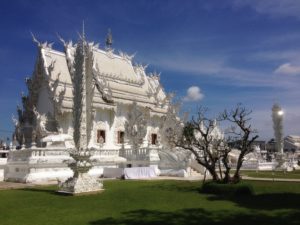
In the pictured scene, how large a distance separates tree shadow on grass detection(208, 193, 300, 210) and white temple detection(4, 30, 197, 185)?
9.84m

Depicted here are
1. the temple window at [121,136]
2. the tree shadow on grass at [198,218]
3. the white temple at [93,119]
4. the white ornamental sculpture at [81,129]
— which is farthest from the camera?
the temple window at [121,136]

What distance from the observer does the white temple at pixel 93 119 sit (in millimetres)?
20406

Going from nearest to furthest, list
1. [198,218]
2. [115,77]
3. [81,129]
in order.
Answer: [198,218] < [81,129] < [115,77]

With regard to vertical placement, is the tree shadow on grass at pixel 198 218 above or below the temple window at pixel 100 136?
below

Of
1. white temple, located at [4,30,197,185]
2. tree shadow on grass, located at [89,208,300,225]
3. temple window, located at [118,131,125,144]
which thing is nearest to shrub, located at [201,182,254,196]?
tree shadow on grass, located at [89,208,300,225]

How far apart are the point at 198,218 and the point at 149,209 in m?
1.77

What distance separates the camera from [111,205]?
10.3 meters

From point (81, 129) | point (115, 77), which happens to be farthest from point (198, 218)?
point (115, 77)

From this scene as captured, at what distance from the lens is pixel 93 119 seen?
24250mm

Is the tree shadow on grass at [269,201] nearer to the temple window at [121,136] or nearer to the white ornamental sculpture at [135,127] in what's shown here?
the white ornamental sculpture at [135,127]

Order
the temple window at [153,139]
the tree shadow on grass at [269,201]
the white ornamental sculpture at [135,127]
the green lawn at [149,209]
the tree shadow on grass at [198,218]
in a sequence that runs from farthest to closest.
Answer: the temple window at [153,139], the white ornamental sculpture at [135,127], the tree shadow on grass at [269,201], the green lawn at [149,209], the tree shadow on grass at [198,218]

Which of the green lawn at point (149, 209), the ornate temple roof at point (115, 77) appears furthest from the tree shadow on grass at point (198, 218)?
the ornate temple roof at point (115, 77)

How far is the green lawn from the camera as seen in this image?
802 cm

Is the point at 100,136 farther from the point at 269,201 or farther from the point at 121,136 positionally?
the point at 269,201
